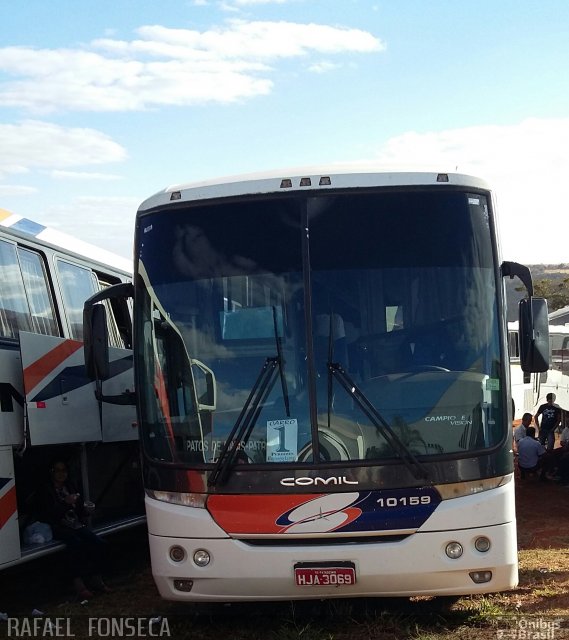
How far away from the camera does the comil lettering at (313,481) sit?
20.6 ft

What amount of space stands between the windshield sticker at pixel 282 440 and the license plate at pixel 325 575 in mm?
719

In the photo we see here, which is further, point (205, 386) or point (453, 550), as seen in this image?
point (205, 386)

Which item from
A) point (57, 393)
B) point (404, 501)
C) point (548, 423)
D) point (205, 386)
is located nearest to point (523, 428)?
point (548, 423)

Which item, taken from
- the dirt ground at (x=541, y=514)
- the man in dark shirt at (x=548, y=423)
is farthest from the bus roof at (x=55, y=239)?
the man in dark shirt at (x=548, y=423)

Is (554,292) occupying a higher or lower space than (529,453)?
higher

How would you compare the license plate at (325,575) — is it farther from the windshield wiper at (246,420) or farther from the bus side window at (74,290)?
the bus side window at (74,290)

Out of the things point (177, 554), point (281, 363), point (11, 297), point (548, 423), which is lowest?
point (548, 423)

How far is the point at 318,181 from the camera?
267 inches

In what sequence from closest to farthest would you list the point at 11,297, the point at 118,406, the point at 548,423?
the point at 11,297 < the point at 118,406 < the point at 548,423

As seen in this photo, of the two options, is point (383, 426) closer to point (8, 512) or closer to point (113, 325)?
point (8, 512)

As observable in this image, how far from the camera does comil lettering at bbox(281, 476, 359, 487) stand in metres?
6.27

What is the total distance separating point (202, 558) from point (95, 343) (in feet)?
5.77

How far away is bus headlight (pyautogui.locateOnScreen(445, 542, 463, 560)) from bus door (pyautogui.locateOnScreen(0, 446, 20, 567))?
348cm

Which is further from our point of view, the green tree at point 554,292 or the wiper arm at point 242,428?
the green tree at point 554,292
